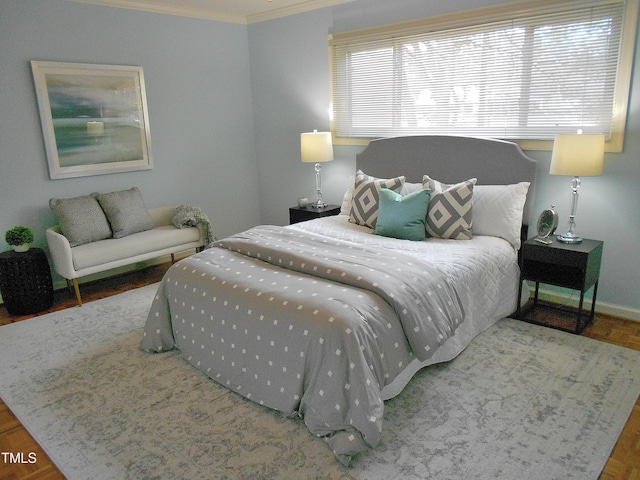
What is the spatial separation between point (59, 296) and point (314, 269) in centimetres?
275

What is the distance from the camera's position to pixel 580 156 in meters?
3.04

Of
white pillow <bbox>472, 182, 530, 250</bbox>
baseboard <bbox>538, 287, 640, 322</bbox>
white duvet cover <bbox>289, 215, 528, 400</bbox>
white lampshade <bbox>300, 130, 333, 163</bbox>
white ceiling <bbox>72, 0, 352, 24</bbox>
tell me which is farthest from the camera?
white lampshade <bbox>300, 130, 333, 163</bbox>

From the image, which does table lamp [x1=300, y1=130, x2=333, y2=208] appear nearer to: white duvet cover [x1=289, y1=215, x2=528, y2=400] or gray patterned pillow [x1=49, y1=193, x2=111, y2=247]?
white duvet cover [x1=289, y1=215, x2=528, y2=400]

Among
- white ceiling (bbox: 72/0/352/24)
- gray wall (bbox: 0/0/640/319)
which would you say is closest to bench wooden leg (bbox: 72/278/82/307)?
gray wall (bbox: 0/0/640/319)

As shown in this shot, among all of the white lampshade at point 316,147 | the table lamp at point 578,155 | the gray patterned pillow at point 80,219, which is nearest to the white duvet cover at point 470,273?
the table lamp at point 578,155

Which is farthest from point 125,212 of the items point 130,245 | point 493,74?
point 493,74

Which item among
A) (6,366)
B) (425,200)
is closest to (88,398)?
(6,366)

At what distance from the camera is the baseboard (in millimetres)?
3367

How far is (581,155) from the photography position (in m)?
3.04

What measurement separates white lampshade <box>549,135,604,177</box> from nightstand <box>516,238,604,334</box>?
1.62ft

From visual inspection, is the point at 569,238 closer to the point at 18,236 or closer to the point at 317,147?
the point at 317,147

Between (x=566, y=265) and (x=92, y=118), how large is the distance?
4177 millimetres

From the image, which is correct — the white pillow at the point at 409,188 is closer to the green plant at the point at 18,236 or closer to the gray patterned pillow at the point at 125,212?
the gray patterned pillow at the point at 125,212

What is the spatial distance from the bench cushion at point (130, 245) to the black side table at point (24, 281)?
0.28m
